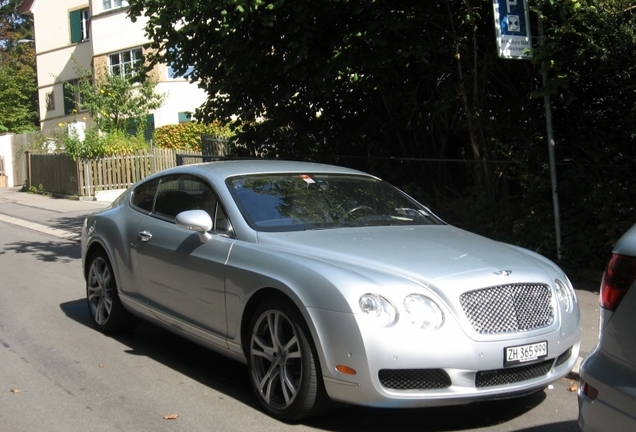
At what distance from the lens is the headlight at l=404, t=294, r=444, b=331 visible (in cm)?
446

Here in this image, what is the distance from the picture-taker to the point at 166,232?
6281 mm

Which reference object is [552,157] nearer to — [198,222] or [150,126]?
[198,222]

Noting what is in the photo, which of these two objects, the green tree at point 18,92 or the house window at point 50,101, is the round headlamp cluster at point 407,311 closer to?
the house window at point 50,101

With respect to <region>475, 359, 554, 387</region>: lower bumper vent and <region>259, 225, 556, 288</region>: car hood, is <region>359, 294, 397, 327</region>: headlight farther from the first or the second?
<region>475, 359, 554, 387</region>: lower bumper vent

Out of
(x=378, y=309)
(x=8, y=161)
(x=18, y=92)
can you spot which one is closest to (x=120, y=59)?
(x=8, y=161)

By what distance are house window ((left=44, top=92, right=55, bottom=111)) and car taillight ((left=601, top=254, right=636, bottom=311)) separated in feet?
124

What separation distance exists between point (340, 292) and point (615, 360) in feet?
5.30

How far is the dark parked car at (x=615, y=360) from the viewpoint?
10.9 feet

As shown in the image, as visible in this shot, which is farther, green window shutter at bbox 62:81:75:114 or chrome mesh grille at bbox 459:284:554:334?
green window shutter at bbox 62:81:75:114

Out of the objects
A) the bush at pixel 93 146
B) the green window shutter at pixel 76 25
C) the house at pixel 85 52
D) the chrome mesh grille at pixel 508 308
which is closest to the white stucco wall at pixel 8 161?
the house at pixel 85 52

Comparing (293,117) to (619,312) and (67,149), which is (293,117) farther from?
(67,149)

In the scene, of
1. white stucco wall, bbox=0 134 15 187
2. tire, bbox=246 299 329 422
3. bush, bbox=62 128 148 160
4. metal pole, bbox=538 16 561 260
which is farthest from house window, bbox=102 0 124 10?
tire, bbox=246 299 329 422

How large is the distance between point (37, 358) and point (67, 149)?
1849 cm

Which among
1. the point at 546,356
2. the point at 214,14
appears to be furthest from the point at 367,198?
the point at 214,14
